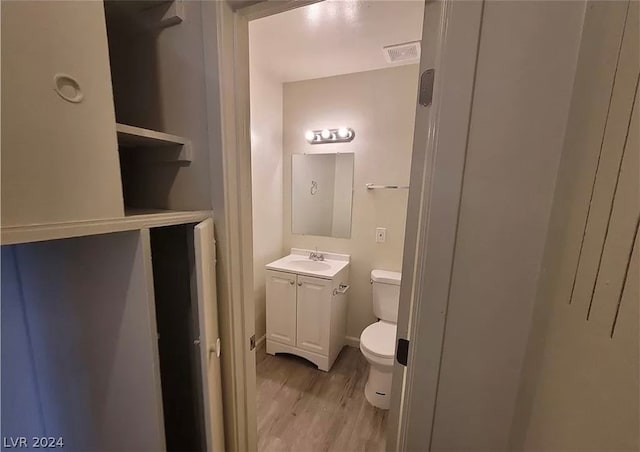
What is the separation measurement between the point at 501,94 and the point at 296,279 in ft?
5.99

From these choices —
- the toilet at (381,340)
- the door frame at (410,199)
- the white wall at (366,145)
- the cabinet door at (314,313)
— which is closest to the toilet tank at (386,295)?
the toilet at (381,340)

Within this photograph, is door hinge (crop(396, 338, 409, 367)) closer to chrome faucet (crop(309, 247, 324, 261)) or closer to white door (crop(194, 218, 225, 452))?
white door (crop(194, 218, 225, 452))

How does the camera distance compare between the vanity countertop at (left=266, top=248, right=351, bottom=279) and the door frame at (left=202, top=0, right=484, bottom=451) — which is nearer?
the door frame at (left=202, top=0, right=484, bottom=451)

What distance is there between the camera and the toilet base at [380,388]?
1774 mm

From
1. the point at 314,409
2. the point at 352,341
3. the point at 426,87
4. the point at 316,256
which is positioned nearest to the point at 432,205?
the point at 426,87

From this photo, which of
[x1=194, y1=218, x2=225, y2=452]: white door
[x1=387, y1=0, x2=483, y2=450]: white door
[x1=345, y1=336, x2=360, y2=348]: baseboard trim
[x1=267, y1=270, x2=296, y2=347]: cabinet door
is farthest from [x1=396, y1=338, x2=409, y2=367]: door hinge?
[x1=345, y1=336, x2=360, y2=348]: baseboard trim

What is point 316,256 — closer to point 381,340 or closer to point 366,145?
point 381,340

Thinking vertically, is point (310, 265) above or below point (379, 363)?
above

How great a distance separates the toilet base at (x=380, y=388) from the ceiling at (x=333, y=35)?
2104mm

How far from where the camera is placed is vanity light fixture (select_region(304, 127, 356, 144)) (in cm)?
223

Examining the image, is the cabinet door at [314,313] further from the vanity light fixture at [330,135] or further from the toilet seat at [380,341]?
the vanity light fixture at [330,135]

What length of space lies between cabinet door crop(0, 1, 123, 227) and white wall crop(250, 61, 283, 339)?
1461 millimetres

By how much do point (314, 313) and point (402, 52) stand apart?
2.01 m

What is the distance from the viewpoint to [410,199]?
0.70m
